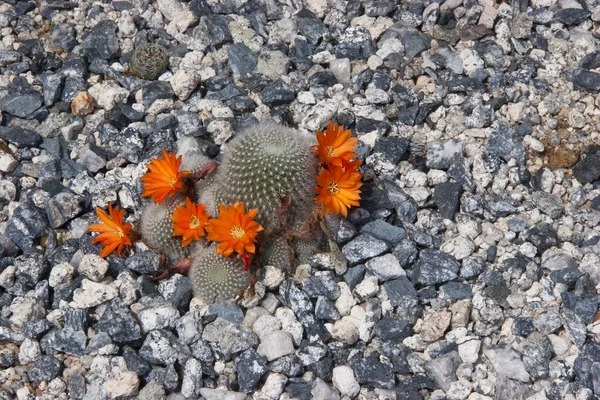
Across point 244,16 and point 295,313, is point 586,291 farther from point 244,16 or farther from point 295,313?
point 244,16

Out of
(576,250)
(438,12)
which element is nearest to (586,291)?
(576,250)

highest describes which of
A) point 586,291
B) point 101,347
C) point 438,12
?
point 438,12

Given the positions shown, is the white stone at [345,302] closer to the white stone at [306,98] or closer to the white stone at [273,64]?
the white stone at [306,98]

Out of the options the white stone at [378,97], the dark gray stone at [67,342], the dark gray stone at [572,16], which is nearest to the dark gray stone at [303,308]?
the dark gray stone at [67,342]

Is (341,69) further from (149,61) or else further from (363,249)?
(363,249)

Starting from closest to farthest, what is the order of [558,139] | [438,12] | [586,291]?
1. [586,291]
2. [558,139]
3. [438,12]
